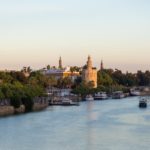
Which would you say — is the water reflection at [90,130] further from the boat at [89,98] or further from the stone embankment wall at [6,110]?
the boat at [89,98]

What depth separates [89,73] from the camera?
163 ft

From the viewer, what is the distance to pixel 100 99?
129 ft

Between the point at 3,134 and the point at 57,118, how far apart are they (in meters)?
4.96

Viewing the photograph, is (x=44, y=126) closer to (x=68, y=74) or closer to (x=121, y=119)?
(x=121, y=119)

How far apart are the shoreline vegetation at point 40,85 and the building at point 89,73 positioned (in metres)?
0.47

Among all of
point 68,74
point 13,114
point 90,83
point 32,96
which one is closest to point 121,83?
point 68,74

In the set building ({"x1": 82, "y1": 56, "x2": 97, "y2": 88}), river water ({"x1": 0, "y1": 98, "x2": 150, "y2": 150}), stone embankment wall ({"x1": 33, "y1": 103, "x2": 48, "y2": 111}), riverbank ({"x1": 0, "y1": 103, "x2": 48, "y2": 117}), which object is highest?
building ({"x1": 82, "y1": 56, "x2": 97, "y2": 88})

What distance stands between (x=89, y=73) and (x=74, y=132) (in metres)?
33.1

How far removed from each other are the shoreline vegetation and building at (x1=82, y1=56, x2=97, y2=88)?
47 centimetres

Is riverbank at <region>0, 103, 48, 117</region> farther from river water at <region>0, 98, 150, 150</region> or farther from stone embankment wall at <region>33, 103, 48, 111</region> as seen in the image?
river water at <region>0, 98, 150, 150</region>

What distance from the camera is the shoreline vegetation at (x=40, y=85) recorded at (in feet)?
80.1

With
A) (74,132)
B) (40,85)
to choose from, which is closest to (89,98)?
(40,85)

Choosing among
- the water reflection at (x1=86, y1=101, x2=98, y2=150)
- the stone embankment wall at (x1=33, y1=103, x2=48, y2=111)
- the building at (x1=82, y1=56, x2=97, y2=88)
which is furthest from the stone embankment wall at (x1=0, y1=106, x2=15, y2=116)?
the building at (x1=82, y1=56, x2=97, y2=88)

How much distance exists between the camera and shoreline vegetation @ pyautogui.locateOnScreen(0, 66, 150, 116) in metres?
24.4
